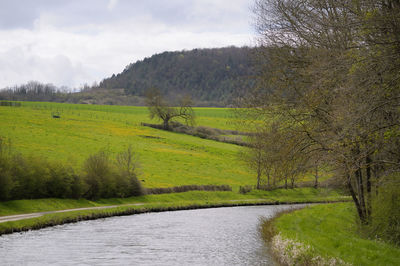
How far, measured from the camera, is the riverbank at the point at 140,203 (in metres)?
29.7

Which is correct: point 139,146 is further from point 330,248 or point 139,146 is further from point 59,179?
point 330,248

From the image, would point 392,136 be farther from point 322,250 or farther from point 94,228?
point 94,228

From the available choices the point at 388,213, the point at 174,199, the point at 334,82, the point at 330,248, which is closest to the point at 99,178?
the point at 174,199

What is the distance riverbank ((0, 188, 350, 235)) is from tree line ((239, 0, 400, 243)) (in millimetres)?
7365

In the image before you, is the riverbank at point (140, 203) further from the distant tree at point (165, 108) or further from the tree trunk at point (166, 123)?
the distant tree at point (165, 108)

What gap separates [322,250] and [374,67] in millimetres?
6884

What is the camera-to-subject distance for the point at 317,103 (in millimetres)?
17391

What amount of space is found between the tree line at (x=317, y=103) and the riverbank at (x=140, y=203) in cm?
736

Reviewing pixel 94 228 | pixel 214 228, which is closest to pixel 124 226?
pixel 94 228

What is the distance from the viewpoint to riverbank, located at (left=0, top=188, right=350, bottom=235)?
29.7 meters

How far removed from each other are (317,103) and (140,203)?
30.1 metres

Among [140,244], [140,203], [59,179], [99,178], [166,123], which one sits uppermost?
[166,123]

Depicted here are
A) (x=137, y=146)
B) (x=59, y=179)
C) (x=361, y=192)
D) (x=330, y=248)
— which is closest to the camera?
(x=330, y=248)

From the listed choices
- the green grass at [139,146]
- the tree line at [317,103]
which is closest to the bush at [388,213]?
the tree line at [317,103]
